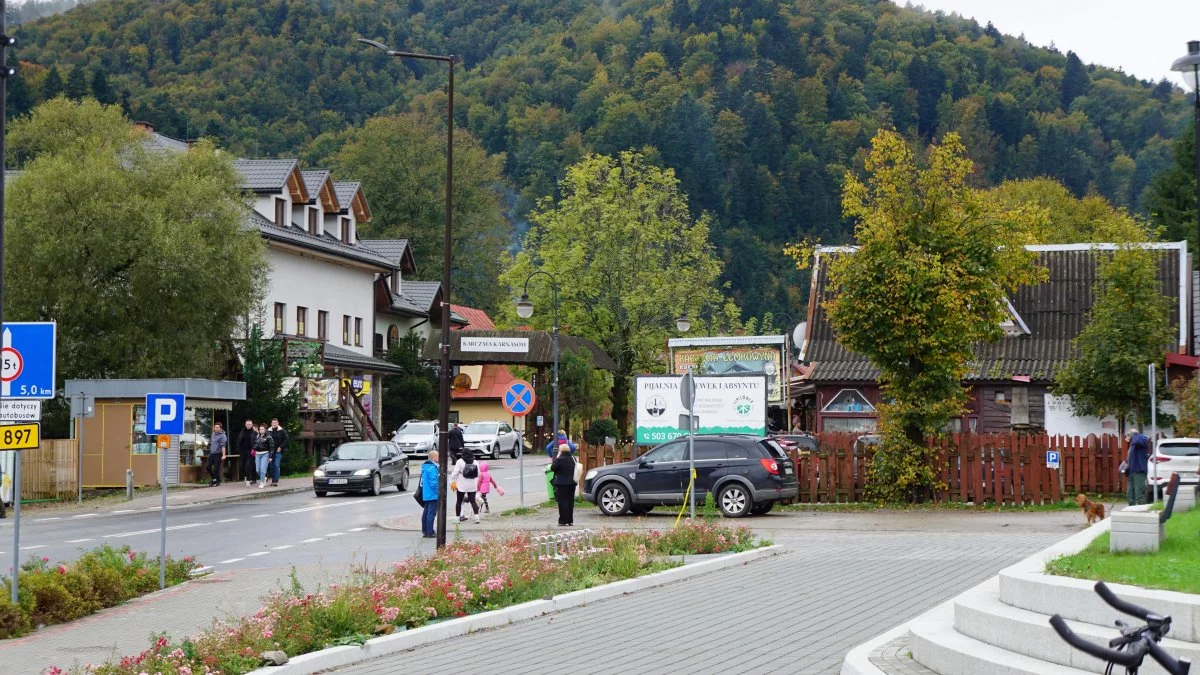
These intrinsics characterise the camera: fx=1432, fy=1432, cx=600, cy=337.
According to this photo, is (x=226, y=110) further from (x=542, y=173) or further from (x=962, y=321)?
(x=962, y=321)

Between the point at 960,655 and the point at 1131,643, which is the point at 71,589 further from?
the point at 1131,643

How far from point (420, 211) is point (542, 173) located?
2161cm

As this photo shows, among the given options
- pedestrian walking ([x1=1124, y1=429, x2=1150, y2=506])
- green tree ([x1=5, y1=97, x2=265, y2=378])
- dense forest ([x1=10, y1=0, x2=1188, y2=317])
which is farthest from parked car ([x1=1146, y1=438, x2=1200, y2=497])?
dense forest ([x1=10, y1=0, x2=1188, y2=317])

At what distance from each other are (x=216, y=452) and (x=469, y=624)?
1238 inches

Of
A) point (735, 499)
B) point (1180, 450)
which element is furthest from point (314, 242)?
point (1180, 450)

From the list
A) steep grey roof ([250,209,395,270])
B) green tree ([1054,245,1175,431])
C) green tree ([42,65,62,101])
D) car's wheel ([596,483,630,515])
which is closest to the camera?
car's wheel ([596,483,630,515])

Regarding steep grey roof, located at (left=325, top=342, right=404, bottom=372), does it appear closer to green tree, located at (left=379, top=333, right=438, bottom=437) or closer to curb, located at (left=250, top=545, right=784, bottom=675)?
green tree, located at (left=379, top=333, right=438, bottom=437)

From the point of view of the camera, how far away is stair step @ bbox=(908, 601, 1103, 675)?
8.95 meters

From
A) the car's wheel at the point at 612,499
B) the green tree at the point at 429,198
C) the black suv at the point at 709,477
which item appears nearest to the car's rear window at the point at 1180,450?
the black suv at the point at 709,477

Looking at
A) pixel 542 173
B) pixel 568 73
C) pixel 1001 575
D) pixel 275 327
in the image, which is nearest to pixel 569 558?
pixel 1001 575

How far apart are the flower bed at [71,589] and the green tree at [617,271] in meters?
51.6

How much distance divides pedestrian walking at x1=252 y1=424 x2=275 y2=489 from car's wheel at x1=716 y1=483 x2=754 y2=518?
58.2ft

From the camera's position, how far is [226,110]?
119m

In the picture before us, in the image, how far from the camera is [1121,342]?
38719 millimetres
